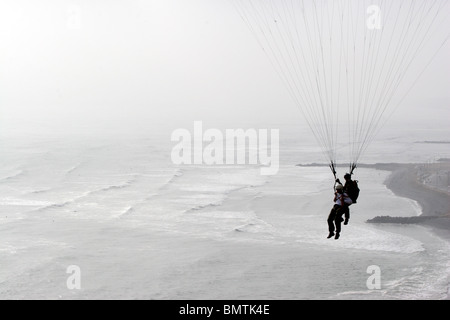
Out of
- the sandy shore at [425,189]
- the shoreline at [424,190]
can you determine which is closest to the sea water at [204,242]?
the shoreline at [424,190]

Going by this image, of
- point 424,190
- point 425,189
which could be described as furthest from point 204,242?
point 425,189

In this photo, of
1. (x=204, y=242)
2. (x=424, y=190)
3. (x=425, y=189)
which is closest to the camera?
(x=204, y=242)

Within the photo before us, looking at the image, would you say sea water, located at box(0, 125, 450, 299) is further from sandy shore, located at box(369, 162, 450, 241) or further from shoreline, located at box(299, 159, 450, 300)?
sandy shore, located at box(369, 162, 450, 241)

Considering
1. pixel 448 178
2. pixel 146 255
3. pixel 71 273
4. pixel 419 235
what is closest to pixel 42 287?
pixel 71 273

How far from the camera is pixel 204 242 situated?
43219 millimetres

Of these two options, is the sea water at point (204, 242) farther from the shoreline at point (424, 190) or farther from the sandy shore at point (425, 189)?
the sandy shore at point (425, 189)

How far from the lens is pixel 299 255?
39625 mm

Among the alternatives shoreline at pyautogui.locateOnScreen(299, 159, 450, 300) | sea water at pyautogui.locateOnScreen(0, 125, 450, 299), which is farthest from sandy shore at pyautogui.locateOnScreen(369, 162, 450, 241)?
sea water at pyautogui.locateOnScreen(0, 125, 450, 299)

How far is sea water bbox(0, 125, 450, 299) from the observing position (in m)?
34.0

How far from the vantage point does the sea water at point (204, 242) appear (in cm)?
3397

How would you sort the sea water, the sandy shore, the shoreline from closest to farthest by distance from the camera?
1. the sea water
2. the shoreline
3. the sandy shore

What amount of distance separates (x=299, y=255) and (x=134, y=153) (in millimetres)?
77501

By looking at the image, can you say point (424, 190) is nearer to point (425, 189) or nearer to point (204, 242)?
point (425, 189)
